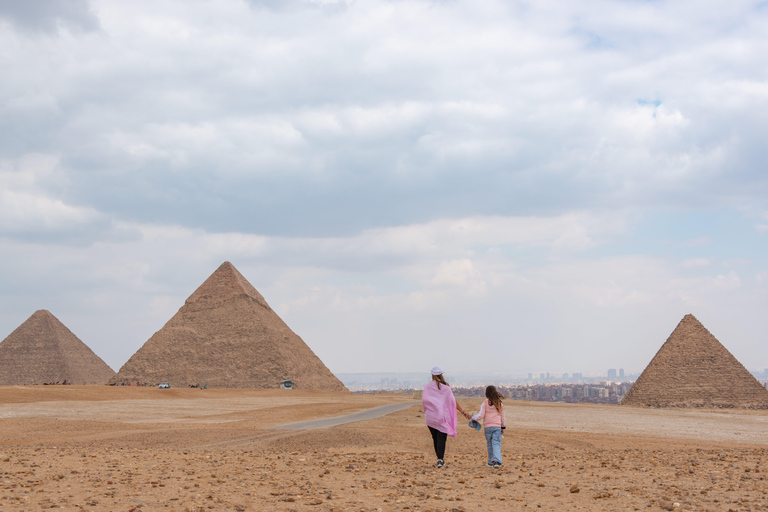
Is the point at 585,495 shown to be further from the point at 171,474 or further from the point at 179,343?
→ the point at 179,343

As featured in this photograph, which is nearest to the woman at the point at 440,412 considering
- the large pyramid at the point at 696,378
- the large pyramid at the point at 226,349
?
the large pyramid at the point at 696,378

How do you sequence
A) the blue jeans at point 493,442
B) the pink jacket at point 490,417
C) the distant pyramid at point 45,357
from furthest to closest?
the distant pyramid at point 45,357, the pink jacket at point 490,417, the blue jeans at point 493,442

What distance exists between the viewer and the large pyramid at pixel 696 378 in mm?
52531

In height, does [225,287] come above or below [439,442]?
above

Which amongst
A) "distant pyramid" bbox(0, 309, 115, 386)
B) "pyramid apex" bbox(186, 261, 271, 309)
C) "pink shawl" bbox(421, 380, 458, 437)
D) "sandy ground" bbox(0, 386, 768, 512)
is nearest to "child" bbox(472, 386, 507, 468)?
"sandy ground" bbox(0, 386, 768, 512)

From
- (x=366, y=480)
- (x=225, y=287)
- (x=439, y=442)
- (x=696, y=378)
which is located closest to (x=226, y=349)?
(x=225, y=287)

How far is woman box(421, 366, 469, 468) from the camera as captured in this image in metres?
10.4

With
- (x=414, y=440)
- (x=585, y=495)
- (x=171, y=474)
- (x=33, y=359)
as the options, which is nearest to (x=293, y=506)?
(x=171, y=474)

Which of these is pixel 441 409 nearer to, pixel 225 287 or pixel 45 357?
pixel 225 287

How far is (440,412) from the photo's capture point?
10461 millimetres

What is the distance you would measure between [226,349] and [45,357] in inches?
1246

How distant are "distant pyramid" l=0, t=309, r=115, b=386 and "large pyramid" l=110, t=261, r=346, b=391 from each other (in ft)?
49.3

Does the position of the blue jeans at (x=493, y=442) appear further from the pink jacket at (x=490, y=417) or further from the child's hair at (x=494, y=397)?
the child's hair at (x=494, y=397)

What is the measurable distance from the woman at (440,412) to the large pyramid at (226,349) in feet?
234
